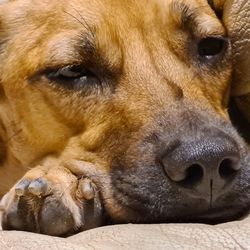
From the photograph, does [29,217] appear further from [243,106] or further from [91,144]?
[243,106]

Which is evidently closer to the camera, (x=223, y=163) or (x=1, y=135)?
(x=223, y=163)

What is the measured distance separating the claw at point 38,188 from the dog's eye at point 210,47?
0.80 meters

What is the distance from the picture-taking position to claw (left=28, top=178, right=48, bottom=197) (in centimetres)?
185

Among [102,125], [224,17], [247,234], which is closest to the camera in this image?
[247,234]

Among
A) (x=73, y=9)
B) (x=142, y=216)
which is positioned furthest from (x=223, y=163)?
(x=73, y=9)

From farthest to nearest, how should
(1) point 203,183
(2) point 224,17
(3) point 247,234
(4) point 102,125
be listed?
(2) point 224,17, (4) point 102,125, (1) point 203,183, (3) point 247,234

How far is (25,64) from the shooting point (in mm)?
2350

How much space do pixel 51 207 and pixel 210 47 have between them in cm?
91

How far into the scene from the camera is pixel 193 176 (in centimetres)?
181

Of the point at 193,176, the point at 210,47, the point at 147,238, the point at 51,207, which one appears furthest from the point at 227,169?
the point at 210,47

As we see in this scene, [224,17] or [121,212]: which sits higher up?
[224,17]

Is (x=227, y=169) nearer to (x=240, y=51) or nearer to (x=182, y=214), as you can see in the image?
(x=182, y=214)

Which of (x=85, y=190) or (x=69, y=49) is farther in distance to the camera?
(x=69, y=49)

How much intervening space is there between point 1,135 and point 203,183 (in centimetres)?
107
